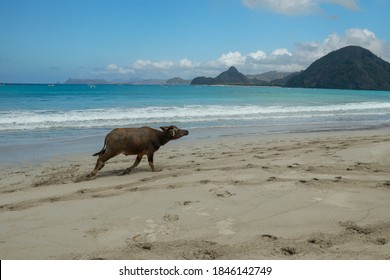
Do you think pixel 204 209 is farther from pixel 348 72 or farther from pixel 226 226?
pixel 348 72

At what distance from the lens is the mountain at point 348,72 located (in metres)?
141

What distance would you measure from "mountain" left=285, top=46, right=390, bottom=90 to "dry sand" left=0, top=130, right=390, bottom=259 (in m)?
145

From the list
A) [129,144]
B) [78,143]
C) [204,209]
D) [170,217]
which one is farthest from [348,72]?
[170,217]

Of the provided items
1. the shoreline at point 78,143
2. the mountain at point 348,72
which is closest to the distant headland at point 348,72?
the mountain at point 348,72

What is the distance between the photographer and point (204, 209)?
18.0ft

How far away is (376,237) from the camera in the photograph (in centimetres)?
435

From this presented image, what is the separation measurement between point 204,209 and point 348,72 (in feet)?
514

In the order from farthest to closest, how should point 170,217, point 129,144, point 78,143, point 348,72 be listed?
point 348,72
point 78,143
point 129,144
point 170,217

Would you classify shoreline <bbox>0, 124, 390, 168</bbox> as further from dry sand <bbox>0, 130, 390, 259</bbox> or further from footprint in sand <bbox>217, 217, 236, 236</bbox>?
footprint in sand <bbox>217, 217, 236, 236</bbox>

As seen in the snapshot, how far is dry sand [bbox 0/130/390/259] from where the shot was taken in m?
4.14

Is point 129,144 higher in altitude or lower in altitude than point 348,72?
lower

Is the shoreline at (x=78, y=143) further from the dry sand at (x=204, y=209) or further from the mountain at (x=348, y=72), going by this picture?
the mountain at (x=348, y=72)

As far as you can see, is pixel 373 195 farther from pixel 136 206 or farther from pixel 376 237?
pixel 136 206

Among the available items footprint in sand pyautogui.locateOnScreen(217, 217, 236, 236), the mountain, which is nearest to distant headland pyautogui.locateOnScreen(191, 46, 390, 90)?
the mountain
